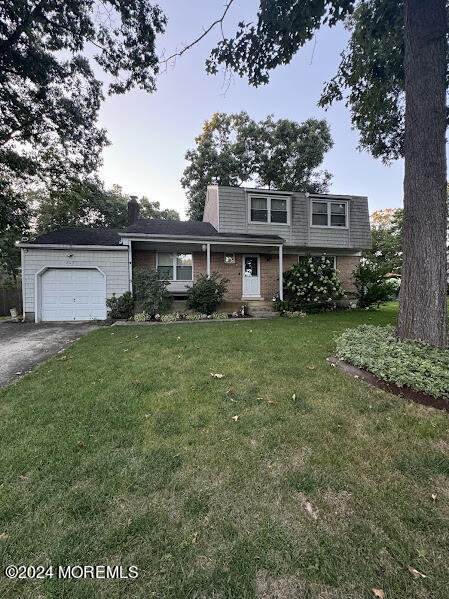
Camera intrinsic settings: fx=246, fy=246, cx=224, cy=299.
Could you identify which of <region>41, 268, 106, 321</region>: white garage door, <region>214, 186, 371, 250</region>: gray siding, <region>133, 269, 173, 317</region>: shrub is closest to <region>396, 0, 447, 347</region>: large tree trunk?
<region>133, 269, 173, 317</region>: shrub

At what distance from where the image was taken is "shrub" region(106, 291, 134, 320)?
9836mm

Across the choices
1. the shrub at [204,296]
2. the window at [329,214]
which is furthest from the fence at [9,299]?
the window at [329,214]

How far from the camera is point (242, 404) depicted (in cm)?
304

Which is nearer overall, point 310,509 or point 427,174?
point 310,509

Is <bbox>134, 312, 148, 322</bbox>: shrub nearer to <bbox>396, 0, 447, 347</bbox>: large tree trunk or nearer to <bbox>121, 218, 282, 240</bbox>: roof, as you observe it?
<bbox>121, 218, 282, 240</bbox>: roof

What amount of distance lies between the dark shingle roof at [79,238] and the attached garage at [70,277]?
73mm

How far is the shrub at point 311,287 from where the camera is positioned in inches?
421

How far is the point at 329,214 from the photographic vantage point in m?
13.0

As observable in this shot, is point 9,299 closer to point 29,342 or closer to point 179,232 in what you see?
point 29,342

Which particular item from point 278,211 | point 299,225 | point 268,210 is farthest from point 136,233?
point 299,225

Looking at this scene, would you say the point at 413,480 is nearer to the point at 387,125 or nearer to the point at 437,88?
the point at 437,88

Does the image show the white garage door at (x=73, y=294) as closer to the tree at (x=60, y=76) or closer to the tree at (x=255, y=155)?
the tree at (x=60, y=76)

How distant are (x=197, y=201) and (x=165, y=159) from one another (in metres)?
5.48

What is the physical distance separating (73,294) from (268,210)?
32.1ft
